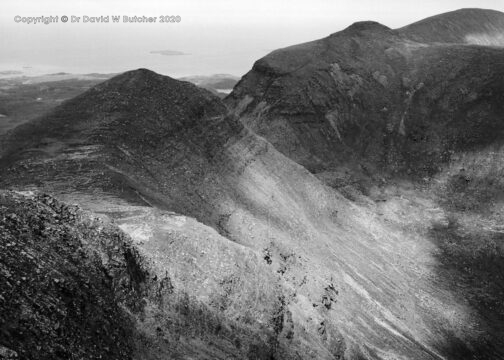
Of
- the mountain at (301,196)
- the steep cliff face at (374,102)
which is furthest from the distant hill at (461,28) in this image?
the mountain at (301,196)

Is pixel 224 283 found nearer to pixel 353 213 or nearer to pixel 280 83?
pixel 353 213

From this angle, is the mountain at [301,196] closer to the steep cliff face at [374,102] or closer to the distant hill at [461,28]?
the steep cliff face at [374,102]

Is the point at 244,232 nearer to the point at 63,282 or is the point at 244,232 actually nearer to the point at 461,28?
the point at 63,282

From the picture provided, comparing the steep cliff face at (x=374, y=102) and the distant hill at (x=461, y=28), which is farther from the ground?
the distant hill at (x=461, y=28)

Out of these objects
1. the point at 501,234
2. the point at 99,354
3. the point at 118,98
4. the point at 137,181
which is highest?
the point at 118,98

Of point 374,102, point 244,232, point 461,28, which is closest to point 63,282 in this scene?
point 244,232

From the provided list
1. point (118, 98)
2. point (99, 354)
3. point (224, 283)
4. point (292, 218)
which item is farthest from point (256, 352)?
point (118, 98)

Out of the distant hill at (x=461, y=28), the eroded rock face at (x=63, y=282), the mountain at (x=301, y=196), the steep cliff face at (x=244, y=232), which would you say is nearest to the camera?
the eroded rock face at (x=63, y=282)
